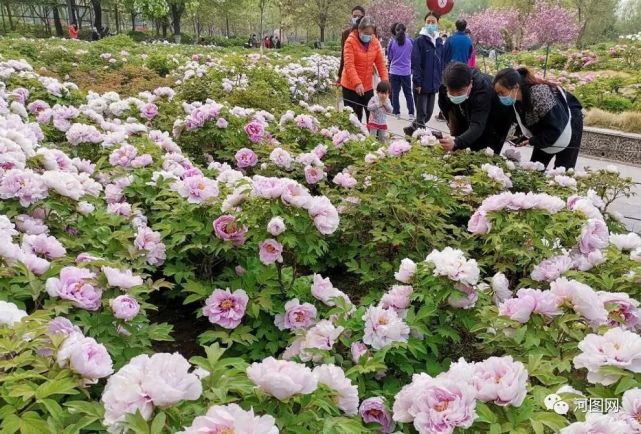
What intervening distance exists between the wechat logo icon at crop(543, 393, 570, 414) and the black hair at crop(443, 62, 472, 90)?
3.21 m

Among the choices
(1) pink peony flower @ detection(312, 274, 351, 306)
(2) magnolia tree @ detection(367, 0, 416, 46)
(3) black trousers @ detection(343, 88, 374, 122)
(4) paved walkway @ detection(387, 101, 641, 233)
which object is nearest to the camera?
(1) pink peony flower @ detection(312, 274, 351, 306)

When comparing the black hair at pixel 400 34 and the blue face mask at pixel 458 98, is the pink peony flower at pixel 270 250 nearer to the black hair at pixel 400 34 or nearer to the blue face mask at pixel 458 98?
the blue face mask at pixel 458 98

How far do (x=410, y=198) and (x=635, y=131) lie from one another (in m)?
6.91

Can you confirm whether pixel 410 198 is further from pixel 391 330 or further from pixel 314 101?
pixel 314 101

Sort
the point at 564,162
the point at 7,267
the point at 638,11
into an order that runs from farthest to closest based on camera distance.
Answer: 1. the point at 638,11
2. the point at 564,162
3. the point at 7,267

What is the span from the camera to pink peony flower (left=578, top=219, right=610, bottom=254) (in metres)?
2.52

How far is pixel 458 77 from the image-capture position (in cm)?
423

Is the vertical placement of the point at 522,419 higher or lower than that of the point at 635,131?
higher

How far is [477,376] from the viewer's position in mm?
1380

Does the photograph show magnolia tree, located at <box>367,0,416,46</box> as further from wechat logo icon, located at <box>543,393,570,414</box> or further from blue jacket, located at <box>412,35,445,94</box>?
wechat logo icon, located at <box>543,393,570,414</box>

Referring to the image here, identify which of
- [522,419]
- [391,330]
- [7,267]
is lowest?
[391,330]

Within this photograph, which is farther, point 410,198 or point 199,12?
point 199,12

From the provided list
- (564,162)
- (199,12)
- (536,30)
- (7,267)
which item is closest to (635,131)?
(564,162)

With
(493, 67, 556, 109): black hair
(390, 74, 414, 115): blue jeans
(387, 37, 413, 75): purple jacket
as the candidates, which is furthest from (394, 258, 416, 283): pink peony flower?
(390, 74, 414, 115): blue jeans
